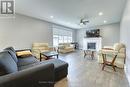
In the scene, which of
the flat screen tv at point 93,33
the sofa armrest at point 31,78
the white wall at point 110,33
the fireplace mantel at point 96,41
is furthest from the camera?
the flat screen tv at point 93,33

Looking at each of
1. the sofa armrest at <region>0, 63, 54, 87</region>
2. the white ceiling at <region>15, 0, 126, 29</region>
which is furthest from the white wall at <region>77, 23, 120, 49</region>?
the sofa armrest at <region>0, 63, 54, 87</region>

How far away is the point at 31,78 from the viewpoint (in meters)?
1.23

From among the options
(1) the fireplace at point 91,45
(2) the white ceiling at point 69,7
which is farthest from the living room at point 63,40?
(1) the fireplace at point 91,45

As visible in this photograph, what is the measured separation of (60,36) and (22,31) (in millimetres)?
4069

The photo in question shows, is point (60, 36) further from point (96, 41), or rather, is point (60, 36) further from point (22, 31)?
point (22, 31)

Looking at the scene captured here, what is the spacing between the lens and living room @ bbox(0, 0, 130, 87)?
1.63 m

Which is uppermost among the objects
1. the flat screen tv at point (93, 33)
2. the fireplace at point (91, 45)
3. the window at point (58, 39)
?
the flat screen tv at point (93, 33)

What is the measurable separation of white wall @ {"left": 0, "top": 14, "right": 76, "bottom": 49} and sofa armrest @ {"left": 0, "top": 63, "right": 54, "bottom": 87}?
4.24m

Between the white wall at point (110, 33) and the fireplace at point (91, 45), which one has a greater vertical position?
the white wall at point (110, 33)

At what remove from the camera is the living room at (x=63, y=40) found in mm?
1629

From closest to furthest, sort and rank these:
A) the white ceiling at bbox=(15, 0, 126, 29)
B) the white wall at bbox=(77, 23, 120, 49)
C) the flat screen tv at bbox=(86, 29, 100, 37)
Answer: the white ceiling at bbox=(15, 0, 126, 29) < the white wall at bbox=(77, 23, 120, 49) < the flat screen tv at bbox=(86, 29, 100, 37)

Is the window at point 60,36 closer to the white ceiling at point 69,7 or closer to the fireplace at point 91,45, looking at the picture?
the fireplace at point 91,45

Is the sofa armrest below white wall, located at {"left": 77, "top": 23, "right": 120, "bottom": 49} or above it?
below

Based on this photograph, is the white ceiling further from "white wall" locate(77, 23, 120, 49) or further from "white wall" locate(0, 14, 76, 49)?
"white wall" locate(77, 23, 120, 49)
